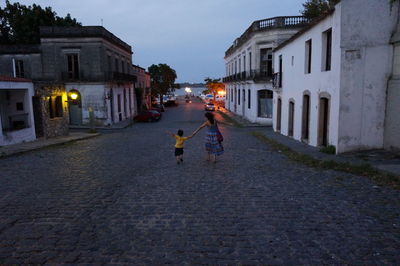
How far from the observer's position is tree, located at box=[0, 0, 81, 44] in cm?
3419

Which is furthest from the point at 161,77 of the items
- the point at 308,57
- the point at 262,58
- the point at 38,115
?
the point at 308,57

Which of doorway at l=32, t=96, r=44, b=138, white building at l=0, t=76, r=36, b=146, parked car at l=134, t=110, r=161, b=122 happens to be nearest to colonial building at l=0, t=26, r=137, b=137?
parked car at l=134, t=110, r=161, b=122

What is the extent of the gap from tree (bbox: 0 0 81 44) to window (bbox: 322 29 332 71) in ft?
108

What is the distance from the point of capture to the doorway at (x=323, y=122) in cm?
1222

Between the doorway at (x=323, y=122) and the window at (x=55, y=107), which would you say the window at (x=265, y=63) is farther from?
the window at (x=55, y=107)

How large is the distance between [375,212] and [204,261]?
11.8 ft

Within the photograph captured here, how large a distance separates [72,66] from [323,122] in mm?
21150

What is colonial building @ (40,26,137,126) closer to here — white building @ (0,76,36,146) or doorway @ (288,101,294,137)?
white building @ (0,76,36,146)

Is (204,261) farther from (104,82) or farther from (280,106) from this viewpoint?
(104,82)

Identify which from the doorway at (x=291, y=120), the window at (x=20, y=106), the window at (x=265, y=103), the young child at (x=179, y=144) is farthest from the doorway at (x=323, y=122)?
the window at (x=20, y=106)

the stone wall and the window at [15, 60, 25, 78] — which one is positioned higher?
the window at [15, 60, 25, 78]

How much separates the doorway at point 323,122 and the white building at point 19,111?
14.2 metres

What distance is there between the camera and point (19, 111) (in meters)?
16.2

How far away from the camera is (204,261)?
4098 mm
